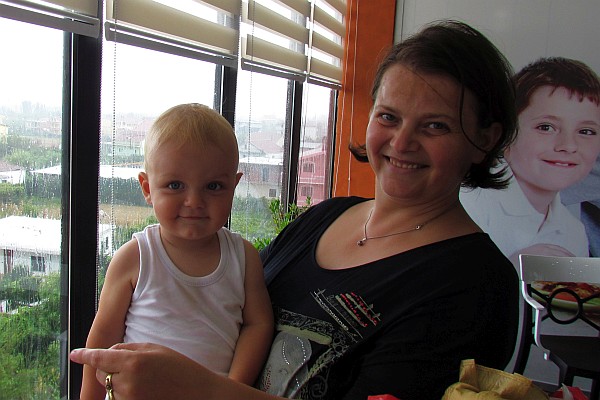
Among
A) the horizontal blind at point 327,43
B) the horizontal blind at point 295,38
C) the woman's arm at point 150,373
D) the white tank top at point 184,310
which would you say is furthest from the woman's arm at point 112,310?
the horizontal blind at point 327,43

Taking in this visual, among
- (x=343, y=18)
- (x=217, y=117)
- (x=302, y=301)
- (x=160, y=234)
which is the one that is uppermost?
(x=343, y=18)

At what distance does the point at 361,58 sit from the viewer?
161 inches

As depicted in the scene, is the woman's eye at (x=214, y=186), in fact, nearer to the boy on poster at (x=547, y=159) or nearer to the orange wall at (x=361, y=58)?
the orange wall at (x=361, y=58)

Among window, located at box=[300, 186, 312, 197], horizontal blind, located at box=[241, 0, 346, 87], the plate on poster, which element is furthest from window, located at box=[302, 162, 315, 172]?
the plate on poster

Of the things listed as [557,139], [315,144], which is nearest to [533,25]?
[557,139]

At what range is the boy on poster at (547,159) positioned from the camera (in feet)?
12.5

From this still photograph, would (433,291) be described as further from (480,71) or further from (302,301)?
(480,71)

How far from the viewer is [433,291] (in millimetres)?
1038

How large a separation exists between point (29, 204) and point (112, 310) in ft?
2.46

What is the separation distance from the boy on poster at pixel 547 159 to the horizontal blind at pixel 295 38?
4.51 ft

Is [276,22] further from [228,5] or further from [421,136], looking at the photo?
[421,136]

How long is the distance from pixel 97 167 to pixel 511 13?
3236 millimetres

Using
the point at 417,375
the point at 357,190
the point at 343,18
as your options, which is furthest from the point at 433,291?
the point at 343,18

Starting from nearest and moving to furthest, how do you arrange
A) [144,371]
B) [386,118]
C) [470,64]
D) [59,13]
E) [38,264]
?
[144,371]
[470,64]
[386,118]
[59,13]
[38,264]
